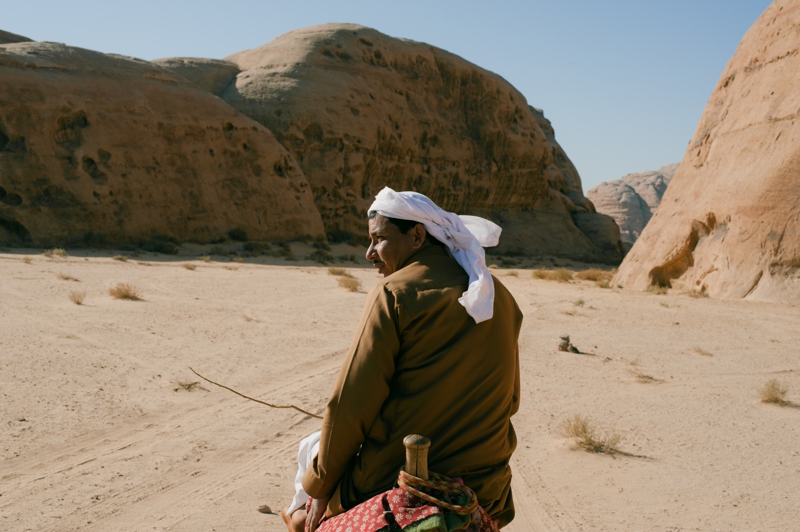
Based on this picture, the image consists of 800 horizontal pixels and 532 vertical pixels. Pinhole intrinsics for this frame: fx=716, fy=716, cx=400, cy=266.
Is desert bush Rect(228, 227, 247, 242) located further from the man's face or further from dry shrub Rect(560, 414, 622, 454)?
the man's face

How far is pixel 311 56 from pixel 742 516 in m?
27.3

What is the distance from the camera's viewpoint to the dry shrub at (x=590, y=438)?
208 inches

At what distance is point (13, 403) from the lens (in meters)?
5.65

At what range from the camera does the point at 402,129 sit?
3031cm

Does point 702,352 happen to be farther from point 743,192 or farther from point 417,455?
point 417,455

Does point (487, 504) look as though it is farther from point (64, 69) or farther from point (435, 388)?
point (64, 69)

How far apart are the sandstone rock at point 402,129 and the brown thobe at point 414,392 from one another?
984 inches

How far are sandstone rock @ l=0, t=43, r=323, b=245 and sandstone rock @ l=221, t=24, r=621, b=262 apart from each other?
2.29m

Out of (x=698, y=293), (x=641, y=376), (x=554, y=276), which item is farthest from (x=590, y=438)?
(x=554, y=276)

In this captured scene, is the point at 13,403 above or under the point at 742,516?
under

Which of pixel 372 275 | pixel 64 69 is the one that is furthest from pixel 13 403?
pixel 64 69

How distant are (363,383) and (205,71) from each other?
95.4 feet

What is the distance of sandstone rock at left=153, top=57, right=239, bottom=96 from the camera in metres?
28.3

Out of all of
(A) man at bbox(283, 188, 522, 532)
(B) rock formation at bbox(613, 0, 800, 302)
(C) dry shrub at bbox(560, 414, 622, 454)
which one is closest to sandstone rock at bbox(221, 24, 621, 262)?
(B) rock formation at bbox(613, 0, 800, 302)
